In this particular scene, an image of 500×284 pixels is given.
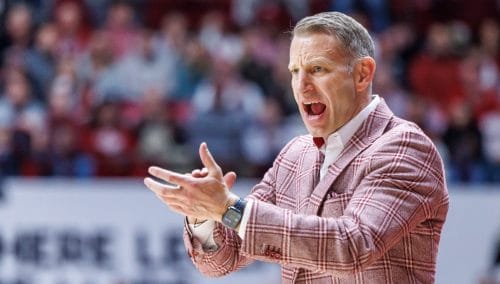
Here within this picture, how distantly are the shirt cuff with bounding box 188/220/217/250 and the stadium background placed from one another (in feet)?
14.5

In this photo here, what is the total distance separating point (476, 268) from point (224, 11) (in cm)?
444

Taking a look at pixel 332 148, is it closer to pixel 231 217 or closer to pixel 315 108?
pixel 315 108

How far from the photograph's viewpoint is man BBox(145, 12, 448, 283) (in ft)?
8.70

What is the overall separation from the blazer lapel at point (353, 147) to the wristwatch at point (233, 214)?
31cm

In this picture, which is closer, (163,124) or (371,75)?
(371,75)

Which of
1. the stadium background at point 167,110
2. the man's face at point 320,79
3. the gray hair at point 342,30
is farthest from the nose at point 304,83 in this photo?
the stadium background at point 167,110

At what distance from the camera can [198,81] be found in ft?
31.2

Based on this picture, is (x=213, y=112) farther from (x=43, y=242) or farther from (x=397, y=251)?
(x=397, y=251)

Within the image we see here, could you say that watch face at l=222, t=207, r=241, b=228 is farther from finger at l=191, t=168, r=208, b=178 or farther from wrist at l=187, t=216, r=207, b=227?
wrist at l=187, t=216, r=207, b=227

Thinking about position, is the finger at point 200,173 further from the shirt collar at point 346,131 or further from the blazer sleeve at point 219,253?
the shirt collar at point 346,131

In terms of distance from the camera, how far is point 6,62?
31.2 feet

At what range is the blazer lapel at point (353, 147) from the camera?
115 inches

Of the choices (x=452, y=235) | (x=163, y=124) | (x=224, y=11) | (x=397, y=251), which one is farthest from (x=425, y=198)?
(x=224, y=11)

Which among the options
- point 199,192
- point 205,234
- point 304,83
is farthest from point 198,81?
point 199,192
